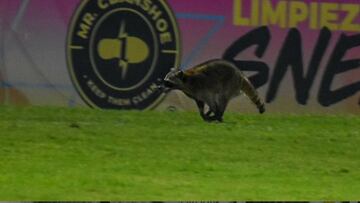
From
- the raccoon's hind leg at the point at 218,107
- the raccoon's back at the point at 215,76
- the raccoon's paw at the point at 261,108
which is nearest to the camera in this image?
the raccoon's back at the point at 215,76

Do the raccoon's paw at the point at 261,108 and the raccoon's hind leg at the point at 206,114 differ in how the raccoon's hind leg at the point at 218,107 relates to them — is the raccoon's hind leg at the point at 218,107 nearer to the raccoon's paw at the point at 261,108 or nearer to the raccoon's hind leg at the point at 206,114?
the raccoon's hind leg at the point at 206,114

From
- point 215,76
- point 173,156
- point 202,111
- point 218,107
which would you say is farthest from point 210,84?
point 173,156

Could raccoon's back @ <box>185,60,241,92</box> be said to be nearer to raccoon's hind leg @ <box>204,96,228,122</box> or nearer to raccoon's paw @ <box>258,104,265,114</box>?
raccoon's hind leg @ <box>204,96,228,122</box>

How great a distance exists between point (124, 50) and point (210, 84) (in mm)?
1711

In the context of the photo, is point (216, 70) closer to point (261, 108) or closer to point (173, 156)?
point (261, 108)

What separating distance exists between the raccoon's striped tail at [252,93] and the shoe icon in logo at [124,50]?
1.65 m

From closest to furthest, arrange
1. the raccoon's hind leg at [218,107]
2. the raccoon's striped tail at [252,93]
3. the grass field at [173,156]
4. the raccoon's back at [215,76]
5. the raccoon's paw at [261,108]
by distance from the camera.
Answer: the grass field at [173,156] → the raccoon's back at [215,76] → the raccoon's hind leg at [218,107] → the raccoon's striped tail at [252,93] → the raccoon's paw at [261,108]

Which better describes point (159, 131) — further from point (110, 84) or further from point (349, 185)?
point (349, 185)

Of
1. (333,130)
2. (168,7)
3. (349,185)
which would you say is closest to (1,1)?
(168,7)

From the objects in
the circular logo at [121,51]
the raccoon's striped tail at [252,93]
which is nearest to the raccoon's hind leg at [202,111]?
the raccoon's striped tail at [252,93]

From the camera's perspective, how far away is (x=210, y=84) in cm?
1602

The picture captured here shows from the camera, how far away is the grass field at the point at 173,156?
10.8 meters

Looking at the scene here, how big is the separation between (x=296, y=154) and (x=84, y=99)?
14.4 ft

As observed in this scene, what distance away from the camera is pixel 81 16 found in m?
16.8
